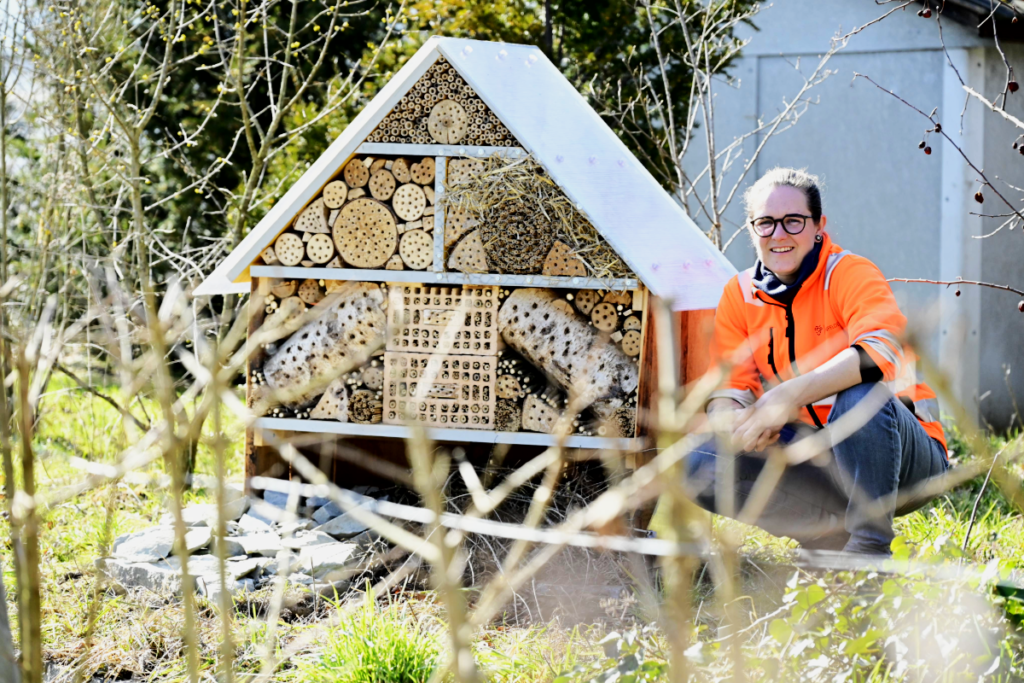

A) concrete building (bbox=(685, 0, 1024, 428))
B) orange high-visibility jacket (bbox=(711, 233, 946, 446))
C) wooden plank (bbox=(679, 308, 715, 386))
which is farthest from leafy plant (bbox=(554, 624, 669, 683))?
concrete building (bbox=(685, 0, 1024, 428))

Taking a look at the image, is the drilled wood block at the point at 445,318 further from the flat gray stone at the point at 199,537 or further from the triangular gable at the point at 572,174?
the flat gray stone at the point at 199,537

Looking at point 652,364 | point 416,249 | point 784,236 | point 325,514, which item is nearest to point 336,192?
point 416,249

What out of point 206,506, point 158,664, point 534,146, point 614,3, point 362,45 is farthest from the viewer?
point 362,45

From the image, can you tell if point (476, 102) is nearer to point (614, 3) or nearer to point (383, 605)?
point (383, 605)

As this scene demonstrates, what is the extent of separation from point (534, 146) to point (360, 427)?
1.33 meters

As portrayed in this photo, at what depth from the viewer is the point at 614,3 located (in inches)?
273

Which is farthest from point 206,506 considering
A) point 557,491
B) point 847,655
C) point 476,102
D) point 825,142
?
point 825,142

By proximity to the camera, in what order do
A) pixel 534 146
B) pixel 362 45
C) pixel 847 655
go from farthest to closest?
pixel 362 45 < pixel 534 146 < pixel 847 655

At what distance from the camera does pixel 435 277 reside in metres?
3.80

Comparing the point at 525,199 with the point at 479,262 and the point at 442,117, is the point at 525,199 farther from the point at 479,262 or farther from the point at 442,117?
the point at 442,117

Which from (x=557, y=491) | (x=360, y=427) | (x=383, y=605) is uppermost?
(x=360, y=427)

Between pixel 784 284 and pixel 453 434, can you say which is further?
pixel 453 434

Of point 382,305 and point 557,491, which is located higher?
point 382,305

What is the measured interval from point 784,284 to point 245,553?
225 cm
